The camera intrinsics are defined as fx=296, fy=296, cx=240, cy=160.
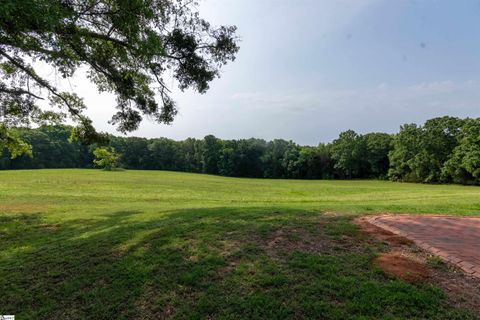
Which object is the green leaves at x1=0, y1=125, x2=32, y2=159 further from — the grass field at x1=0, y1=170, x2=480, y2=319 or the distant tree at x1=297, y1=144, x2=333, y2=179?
the distant tree at x1=297, y1=144, x2=333, y2=179

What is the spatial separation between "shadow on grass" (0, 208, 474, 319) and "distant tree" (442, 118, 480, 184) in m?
45.7

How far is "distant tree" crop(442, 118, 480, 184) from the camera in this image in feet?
136

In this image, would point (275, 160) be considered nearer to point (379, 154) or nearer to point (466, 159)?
point (379, 154)

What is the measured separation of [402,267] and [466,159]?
48050 mm

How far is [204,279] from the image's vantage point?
14.3 ft

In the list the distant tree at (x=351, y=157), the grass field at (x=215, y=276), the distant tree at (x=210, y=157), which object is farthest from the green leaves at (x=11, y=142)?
the distant tree at (x=210, y=157)

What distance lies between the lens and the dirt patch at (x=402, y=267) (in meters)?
4.18

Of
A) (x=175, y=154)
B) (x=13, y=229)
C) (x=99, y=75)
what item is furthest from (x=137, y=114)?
(x=175, y=154)

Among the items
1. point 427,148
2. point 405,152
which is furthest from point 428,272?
point 405,152

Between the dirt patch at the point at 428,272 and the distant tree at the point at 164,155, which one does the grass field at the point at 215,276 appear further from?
the distant tree at the point at 164,155

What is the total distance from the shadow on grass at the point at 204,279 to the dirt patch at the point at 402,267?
0.62 ft

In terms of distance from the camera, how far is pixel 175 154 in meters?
78.4

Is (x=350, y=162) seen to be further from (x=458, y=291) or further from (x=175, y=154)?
(x=458, y=291)

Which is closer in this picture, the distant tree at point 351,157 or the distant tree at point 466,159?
the distant tree at point 466,159
